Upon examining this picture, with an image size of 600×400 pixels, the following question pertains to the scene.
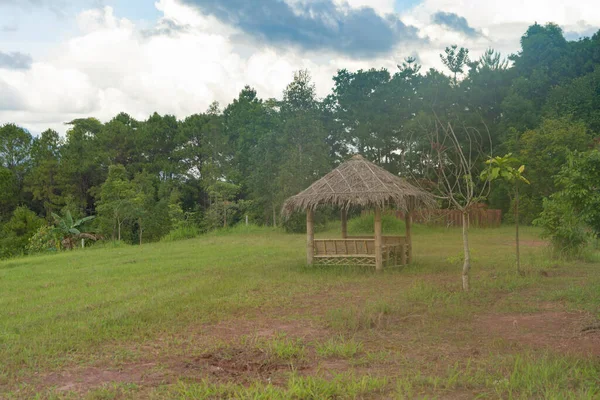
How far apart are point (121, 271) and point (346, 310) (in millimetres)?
7410

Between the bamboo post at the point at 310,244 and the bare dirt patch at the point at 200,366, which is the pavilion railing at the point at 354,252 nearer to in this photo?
the bamboo post at the point at 310,244

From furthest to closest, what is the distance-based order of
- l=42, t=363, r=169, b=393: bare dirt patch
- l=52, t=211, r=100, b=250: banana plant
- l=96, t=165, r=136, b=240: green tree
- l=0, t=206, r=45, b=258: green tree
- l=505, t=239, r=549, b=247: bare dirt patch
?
l=0, t=206, r=45, b=258: green tree, l=96, t=165, r=136, b=240: green tree, l=52, t=211, r=100, b=250: banana plant, l=505, t=239, r=549, b=247: bare dirt patch, l=42, t=363, r=169, b=393: bare dirt patch

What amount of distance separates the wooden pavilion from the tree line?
12.9m

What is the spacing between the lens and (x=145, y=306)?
9.09m

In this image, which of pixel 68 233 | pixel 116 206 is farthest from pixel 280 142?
pixel 68 233

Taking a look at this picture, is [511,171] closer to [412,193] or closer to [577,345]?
[577,345]

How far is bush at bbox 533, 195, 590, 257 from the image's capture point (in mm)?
13992

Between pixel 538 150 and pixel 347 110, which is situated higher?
pixel 347 110

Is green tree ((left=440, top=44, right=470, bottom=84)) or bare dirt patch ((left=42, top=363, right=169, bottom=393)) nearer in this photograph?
bare dirt patch ((left=42, top=363, right=169, bottom=393))

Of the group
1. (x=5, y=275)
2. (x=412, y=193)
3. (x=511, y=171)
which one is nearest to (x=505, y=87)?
(x=412, y=193)

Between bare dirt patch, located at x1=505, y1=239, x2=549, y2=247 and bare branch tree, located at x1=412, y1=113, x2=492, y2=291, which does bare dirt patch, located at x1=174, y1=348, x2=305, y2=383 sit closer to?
bare branch tree, located at x1=412, y1=113, x2=492, y2=291

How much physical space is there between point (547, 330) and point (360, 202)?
20.5 feet

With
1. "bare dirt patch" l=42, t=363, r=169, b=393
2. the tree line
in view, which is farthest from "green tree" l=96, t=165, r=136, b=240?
"bare dirt patch" l=42, t=363, r=169, b=393

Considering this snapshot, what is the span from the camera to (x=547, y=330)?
24.4ft
